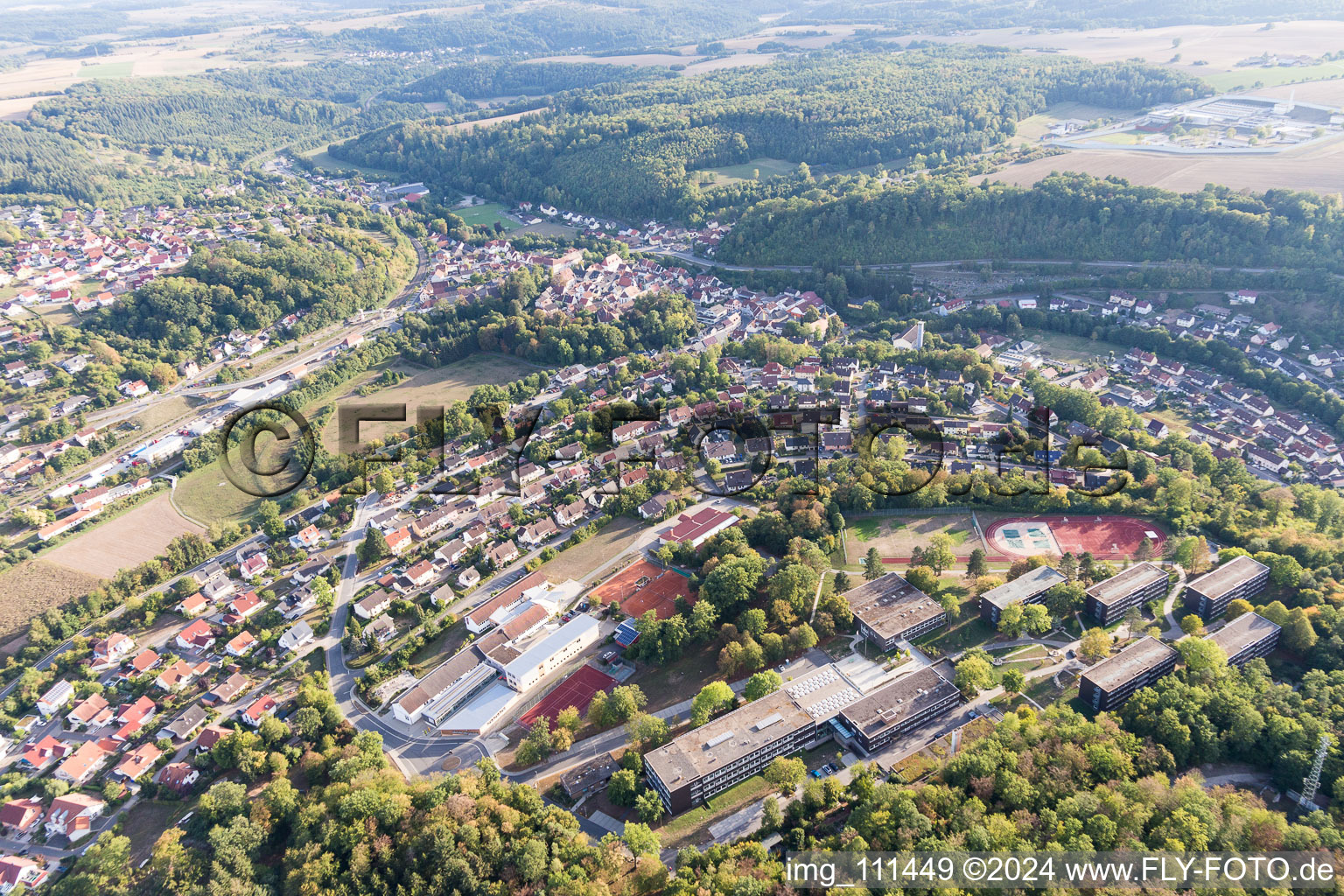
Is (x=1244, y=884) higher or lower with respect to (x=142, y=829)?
higher

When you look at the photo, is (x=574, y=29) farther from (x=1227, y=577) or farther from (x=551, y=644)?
(x=1227, y=577)

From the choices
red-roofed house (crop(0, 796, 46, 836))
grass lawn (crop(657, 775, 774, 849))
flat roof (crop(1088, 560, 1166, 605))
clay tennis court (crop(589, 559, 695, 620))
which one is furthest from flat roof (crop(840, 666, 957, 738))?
red-roofed house (crop(0, 796, 46, 836))

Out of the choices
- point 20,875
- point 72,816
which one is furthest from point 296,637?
point 20,875

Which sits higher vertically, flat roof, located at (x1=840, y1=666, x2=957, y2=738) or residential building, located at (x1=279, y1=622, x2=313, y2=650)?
flat roof, located at (x1=840, y1=666, x2=957, y2=738)

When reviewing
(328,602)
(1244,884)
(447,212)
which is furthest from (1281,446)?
(447,212)

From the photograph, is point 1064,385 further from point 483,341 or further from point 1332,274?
point 483,341

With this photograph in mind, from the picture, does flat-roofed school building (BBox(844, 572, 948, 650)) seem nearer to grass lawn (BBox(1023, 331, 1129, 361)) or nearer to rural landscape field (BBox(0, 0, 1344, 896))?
rural landscape field (BBox(0, 0, 1344, 896))
